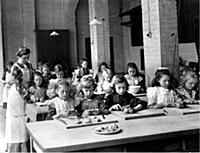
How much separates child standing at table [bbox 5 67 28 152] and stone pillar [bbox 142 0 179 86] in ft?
11.6

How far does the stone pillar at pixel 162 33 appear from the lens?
762 cm

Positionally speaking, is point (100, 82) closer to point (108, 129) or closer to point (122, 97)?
point (122, 97)

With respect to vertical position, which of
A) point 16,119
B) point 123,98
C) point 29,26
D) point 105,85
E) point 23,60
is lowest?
point 16,119

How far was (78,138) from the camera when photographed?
3.17m

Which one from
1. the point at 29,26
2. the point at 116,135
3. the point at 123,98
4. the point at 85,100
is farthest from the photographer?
the point at 29,26

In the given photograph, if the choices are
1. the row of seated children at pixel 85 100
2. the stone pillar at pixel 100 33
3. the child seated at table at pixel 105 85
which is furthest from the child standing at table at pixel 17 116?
the stone pillar at pixel 100 33

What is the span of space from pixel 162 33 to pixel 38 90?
275 cm

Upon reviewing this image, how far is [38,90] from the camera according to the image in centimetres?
694

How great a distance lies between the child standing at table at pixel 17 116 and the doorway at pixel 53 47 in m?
11.2

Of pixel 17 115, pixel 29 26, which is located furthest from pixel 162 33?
pixel 29 26

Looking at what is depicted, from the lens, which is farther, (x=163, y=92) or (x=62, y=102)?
(x=163, y=92)

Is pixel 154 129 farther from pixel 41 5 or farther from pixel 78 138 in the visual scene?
pixel 41 5

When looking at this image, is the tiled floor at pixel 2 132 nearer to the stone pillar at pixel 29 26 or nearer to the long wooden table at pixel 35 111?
the long wooden table at pixel 35 111

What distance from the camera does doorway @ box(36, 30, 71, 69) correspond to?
16.4 m
